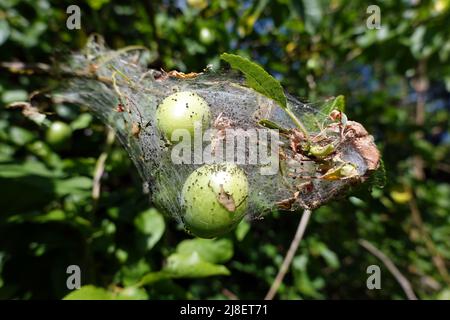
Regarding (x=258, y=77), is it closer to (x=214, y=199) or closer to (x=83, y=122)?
(x=214, y=199)

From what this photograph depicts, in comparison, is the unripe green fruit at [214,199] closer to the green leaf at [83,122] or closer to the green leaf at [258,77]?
the green leaf at [258,77]

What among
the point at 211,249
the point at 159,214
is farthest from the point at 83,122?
the point at 211,249

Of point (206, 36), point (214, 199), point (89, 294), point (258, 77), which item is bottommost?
point (89, 294)

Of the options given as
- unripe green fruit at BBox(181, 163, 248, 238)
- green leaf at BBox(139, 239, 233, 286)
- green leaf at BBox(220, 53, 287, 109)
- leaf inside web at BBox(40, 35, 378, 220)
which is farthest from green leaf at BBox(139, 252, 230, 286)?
green leaf at BBox(220, 53, 287, 109)

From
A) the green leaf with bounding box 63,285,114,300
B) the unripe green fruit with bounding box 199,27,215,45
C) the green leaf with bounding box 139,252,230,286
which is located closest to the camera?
the green leaf with bounding box 63,285,114,300

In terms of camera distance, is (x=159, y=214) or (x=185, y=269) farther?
(x=159, y=214)

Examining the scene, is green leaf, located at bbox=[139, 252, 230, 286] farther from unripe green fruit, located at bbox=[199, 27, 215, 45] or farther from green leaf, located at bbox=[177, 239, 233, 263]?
unripe green fruit, located at bbox=[199, 27, 215, 45]

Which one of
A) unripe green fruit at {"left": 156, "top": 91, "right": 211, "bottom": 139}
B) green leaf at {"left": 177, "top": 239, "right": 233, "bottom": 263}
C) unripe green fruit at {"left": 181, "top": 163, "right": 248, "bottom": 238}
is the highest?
unripe green fruit at {"left": 156, "top": 91, "right": 211, "bottom": 139}
